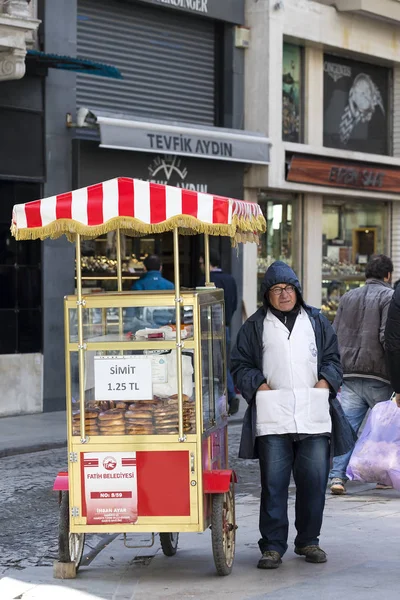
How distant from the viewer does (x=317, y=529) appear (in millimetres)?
7336

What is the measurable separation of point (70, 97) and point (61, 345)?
3.23 m

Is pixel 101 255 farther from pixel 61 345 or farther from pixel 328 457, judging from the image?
pixel 328 457

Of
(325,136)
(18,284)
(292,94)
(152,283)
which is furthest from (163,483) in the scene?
(325,136)

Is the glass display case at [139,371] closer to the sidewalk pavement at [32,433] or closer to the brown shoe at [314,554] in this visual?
the brown shoe at [314,554]

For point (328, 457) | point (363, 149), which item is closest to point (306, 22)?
point (363, 149)

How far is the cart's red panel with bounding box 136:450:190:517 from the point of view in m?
6.89

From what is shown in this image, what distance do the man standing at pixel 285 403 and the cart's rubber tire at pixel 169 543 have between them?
0.60 meters

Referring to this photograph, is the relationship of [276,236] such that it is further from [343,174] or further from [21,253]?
[21,253]

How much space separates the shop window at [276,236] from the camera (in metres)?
19.8

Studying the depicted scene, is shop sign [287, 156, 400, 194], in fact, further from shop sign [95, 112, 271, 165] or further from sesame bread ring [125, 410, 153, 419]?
sesame bread ring [125, 410, 153, 419]

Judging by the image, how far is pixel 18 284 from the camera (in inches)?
616

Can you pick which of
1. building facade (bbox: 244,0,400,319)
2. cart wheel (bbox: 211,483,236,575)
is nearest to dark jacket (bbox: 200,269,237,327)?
building facade (bbox: 244,0,400,319)

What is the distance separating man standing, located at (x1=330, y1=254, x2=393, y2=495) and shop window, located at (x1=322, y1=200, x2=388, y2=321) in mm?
10751

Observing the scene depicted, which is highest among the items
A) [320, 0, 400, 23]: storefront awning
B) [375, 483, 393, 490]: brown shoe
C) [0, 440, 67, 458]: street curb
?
[320, 0, 400, 23]: storefront awning
